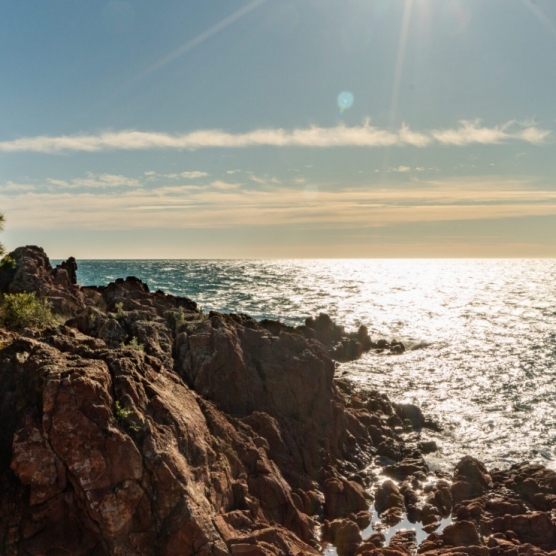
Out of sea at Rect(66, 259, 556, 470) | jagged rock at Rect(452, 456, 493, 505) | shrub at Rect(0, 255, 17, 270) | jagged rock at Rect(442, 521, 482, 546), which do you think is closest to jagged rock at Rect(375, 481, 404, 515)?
jagged rock at Rect(452, 456, 493, 505)

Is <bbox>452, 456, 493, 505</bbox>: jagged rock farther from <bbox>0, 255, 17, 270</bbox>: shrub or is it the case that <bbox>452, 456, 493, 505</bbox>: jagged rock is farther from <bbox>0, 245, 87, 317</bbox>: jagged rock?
<bbox>0, 255, 17, 270</bbox>: shrub

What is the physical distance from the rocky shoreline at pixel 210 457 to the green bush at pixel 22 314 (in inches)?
71.1

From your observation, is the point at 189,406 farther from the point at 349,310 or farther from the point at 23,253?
the point at 349,310

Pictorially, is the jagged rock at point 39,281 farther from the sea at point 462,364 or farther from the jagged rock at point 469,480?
the jagged rock at point 469,480

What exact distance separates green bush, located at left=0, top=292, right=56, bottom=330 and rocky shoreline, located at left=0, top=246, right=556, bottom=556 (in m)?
1.81

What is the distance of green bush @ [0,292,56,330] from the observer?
27.2 metres

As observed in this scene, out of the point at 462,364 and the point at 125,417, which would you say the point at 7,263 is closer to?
the point at 125,417

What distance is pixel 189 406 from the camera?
20.5m

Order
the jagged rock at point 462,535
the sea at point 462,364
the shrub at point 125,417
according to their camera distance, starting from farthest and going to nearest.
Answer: the sea at point 462,364
the jagged rock at point 462,535
the shrub at point 125,417

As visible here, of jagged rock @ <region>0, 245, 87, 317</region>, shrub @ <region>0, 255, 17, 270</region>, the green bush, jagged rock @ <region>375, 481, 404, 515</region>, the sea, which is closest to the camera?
jagged rock @ <region>375, 481, 404, 515</region>

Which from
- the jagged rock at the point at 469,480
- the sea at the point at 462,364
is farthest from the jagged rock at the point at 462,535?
the sea at the point at 462,364

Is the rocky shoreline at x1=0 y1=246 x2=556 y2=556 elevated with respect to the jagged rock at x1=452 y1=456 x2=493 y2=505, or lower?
elevated

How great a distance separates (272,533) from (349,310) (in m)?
89.6

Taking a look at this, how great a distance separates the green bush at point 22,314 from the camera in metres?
27.2
